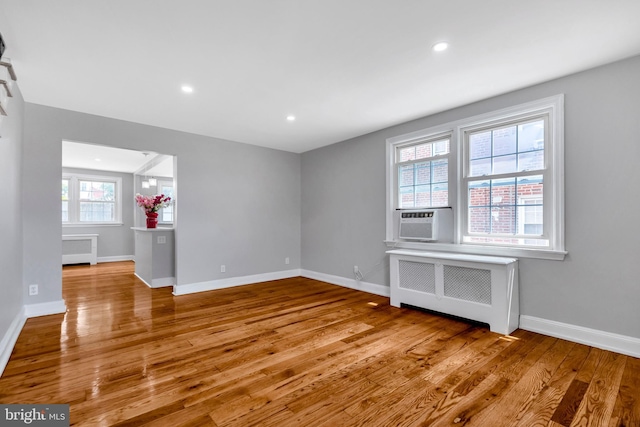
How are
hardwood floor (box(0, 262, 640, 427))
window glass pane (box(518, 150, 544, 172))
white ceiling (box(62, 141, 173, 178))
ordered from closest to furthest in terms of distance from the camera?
1. hardwood floor (box(0, 262, 640, 427))
2. window glass pane (box(518, 150, 544, 172))
3. white ceiling (box(62, 141, 173, 178))

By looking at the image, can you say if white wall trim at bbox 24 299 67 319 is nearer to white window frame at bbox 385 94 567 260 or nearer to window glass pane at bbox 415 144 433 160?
white window frame at bbox 385 94 567 260

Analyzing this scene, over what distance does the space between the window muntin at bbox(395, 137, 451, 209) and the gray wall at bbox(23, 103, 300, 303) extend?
2288 millimetres

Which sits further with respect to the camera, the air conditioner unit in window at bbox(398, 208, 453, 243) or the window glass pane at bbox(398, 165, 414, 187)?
the window glass pane at bbox(398, 165, 414, 187)

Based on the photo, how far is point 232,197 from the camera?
16.3 feet

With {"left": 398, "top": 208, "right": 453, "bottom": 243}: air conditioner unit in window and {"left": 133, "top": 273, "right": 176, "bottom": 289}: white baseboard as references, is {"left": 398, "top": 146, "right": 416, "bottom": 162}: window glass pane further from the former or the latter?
{"left": 133, "top": 273, "right": 176, "bottom": 289}: white baseboard

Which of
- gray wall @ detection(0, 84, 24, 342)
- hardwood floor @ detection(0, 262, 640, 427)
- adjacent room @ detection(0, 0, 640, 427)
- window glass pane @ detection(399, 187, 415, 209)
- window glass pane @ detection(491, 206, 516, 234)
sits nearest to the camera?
hardwood floor @ detection(0, 262, 640, 427)

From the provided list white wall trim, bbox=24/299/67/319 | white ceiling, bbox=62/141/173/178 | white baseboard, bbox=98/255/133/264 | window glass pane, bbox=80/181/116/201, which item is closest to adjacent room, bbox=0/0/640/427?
white wall trim, bbox=24/299/67/319

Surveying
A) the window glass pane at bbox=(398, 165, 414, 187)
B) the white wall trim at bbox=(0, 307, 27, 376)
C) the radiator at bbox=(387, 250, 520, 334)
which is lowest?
the white wall trim at bbox=(0, 307, 27, 376)

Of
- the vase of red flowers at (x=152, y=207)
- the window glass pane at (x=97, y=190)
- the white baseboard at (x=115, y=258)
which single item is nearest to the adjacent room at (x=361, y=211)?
the vase of red flowers at (x=152, y=207)

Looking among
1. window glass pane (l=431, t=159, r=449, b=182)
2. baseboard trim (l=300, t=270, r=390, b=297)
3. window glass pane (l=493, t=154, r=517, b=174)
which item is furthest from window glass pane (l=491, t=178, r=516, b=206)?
baseboard trim (l=300, t=270, r=390, b=297)

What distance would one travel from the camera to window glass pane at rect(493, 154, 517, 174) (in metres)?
3.14

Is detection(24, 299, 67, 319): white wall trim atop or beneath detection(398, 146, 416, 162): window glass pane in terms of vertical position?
beneath

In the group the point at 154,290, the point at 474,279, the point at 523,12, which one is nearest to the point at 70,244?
the point at 154,290

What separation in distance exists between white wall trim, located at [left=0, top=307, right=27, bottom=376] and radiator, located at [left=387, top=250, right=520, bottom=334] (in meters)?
3.67
